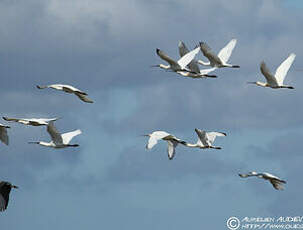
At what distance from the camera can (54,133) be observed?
276 feet

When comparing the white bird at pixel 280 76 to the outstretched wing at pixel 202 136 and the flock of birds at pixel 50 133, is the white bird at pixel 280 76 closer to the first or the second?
the outstretched wing at pixel 202 136

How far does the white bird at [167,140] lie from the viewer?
85.6 m

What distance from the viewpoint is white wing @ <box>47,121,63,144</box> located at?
8375 cm

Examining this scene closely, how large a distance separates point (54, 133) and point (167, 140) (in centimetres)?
649

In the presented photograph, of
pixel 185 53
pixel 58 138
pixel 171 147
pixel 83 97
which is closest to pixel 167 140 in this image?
pixel 171 147

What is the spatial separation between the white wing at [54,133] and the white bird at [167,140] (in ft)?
12.2

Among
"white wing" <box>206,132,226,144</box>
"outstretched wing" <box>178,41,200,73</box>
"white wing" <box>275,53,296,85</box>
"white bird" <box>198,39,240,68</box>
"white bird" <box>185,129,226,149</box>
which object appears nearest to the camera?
"white wing" <box>275,53,296,85</box>

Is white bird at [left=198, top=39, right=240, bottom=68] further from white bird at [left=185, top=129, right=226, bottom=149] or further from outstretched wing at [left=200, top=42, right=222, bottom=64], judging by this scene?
white bird at [left=185, top=129, right=226, bottom=149]

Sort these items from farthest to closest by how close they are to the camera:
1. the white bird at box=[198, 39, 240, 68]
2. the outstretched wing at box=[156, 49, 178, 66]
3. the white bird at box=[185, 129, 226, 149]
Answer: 1. the white bird at box=[185, 129, 226, 149]
2. the white bird at box=[198, 39, 240, 68]
3. the outstretched wing at box=[156, 49, 178, 66]

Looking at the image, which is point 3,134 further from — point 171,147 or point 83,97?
point 171,147

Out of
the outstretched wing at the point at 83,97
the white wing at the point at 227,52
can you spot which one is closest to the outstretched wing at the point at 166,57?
the white wing at the point at 227,52

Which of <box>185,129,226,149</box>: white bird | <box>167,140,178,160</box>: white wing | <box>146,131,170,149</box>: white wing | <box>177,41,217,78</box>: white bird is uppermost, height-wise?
<box>177,41,217,78</box>: white bird

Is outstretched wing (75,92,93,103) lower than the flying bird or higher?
higher

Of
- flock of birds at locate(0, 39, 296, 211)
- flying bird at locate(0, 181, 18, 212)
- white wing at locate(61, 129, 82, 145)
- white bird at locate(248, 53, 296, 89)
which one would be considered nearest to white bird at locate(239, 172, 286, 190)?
flock of birds at locate(0, 39, 296, 211)
